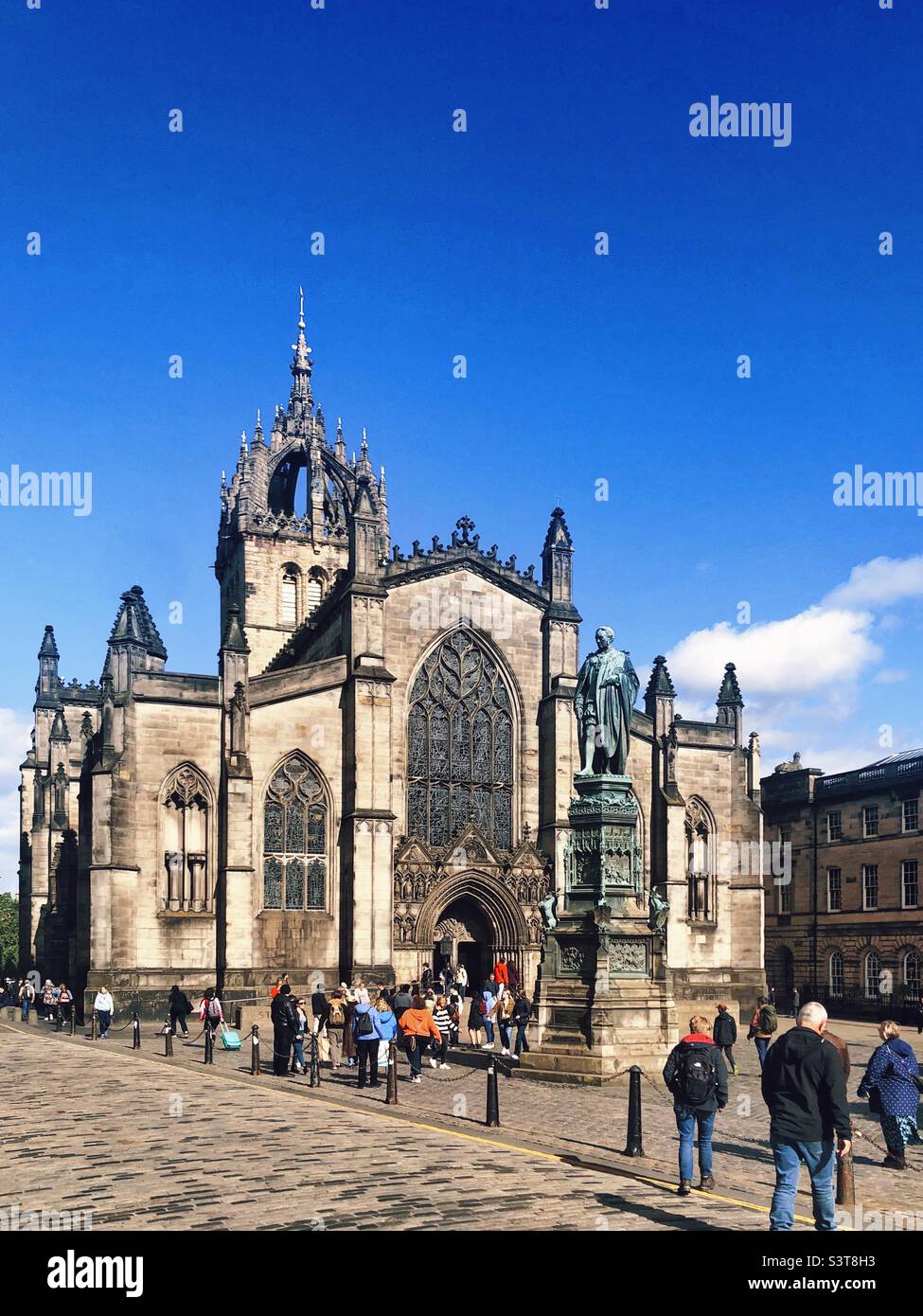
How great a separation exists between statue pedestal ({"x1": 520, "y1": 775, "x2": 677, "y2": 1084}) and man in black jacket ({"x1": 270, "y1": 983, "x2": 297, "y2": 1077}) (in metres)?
4.65

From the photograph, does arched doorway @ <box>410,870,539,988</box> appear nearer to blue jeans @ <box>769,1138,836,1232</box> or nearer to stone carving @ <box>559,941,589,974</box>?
stone carving @ <box>559,941,589,974</box>

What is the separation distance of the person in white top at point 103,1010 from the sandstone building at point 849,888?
2817 cm

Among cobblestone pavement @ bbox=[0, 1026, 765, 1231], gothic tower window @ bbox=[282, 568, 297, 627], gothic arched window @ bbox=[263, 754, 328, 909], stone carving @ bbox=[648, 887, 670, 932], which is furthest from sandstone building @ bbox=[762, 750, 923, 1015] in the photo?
cobblestone pavement @ bbox=[0, 1026, 765, 1231]

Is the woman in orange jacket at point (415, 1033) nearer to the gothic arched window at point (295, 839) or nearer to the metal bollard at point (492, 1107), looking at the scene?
the metal bollard at point (492, 1107)

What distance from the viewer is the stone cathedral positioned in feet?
123

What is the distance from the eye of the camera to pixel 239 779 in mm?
37469

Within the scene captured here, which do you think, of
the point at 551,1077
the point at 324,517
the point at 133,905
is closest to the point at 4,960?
the point at 324,517

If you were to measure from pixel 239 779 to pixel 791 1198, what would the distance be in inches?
1171

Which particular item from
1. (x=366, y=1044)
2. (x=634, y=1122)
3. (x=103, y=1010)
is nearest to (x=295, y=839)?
(x=103, y=1010)

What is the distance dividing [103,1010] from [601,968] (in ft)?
54.6

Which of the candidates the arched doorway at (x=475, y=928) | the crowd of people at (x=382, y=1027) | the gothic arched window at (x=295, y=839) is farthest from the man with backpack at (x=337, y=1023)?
the arched doorway at (x=475, y=928)

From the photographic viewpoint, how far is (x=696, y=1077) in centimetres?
1212

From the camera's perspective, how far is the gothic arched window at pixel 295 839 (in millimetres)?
38688

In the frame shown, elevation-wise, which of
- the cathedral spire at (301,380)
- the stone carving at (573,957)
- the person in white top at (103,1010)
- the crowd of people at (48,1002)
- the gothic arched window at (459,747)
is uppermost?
the cathedral spire at (301,380)
